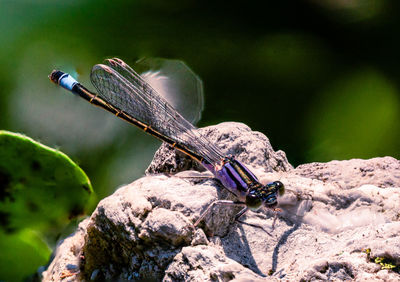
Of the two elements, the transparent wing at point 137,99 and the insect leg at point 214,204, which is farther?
the transparent wing at point 137,99

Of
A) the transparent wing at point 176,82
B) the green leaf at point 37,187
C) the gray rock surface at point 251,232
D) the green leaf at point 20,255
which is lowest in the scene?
the green leaf at point 20,255

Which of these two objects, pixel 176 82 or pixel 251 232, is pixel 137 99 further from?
pixel 251 232

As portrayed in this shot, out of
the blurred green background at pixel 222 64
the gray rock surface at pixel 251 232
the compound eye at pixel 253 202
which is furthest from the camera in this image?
the blurred green background at pixel 222 64

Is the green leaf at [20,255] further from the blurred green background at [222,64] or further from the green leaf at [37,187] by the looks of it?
the blurred green background at [222,64]

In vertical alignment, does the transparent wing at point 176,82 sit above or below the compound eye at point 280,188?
above

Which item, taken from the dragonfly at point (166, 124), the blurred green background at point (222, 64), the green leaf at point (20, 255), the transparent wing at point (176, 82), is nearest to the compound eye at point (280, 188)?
the dragonfly at point (166, 124)

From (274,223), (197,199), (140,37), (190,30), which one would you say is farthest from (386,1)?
(197,199)

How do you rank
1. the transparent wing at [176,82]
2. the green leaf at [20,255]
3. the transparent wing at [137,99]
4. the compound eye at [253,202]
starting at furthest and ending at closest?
the transparent wing at [176,82] → the green leaf at [20,255] → the transparent wing at [137,99] → the compound eye at [253,202]

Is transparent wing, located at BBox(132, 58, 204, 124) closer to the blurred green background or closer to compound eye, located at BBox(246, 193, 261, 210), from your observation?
the blurred green background
